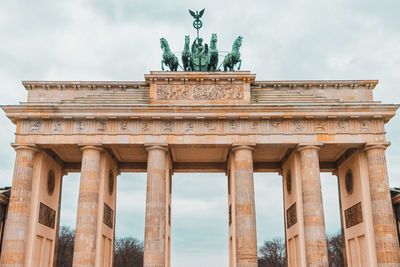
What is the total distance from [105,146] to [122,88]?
15.1 feet

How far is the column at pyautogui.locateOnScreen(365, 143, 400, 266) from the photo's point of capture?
85.7 feet

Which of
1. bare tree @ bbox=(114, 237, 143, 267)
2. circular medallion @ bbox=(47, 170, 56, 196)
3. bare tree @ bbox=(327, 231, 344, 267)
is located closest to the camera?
circular medallion @ bbox=(47, 170, 56, 196)

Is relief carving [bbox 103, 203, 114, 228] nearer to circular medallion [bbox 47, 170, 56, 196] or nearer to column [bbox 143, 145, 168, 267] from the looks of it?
circular medallion [bbox 47, 170, 56, 196]

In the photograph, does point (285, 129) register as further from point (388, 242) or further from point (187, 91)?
point (388, 242)

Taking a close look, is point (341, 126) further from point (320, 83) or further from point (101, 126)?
point (101, 126)

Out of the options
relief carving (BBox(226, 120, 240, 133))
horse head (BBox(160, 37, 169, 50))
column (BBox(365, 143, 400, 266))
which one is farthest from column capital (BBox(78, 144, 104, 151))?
column (BBox(365, 143, 400, 266))

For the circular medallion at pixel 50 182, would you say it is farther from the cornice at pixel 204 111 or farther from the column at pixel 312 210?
the column at pixel 312 210

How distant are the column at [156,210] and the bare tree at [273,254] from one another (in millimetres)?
59612

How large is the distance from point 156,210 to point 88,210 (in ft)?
14.5

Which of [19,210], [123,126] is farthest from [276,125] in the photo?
[19,210]

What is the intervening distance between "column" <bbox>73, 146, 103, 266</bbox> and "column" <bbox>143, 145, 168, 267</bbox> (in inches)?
136

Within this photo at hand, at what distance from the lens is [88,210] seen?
27.2 meters

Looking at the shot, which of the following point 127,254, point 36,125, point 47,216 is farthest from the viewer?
point 127,254

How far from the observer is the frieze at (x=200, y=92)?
29.8m
